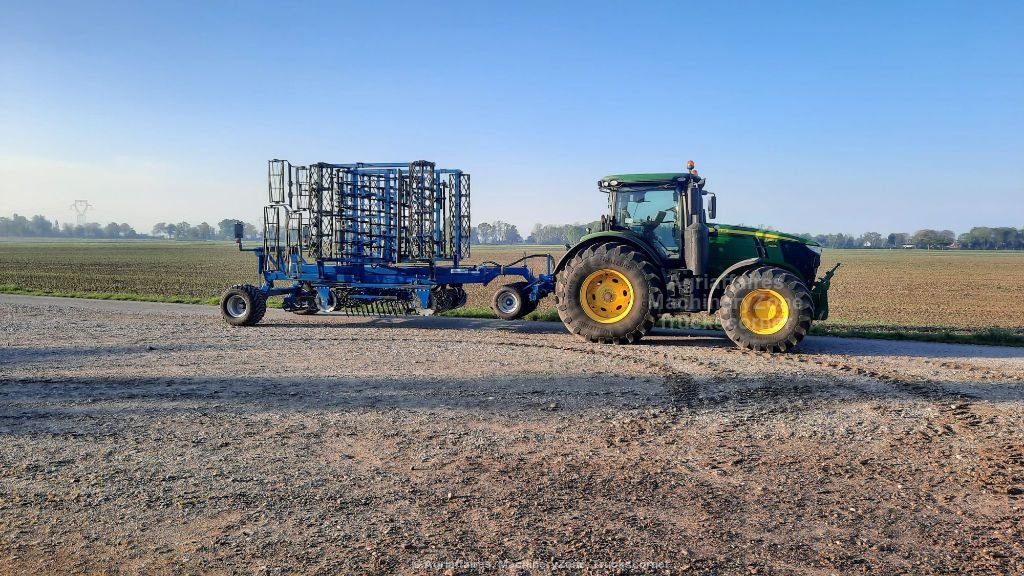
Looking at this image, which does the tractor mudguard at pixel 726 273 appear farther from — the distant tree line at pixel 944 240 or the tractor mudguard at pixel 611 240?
the distant tree line at pixel 944 240

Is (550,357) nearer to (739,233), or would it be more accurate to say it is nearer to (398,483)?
(739,233)

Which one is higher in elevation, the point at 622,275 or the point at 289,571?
the point at 622,275

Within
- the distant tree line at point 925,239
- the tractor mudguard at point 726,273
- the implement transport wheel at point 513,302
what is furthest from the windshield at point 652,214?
the distant tree line at point 925,239

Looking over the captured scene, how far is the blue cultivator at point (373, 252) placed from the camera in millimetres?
14102

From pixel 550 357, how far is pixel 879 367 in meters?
4.42

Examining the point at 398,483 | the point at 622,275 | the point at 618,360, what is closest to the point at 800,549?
the point at 398,483

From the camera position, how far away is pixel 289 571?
392 cm

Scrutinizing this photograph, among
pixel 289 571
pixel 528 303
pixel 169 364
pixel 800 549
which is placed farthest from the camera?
pixel 528 303

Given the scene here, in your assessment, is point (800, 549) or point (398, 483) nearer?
point (800, 549)

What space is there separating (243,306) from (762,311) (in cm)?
956

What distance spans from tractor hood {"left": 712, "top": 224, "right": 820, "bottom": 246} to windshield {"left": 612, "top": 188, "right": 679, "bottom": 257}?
2.51 feet

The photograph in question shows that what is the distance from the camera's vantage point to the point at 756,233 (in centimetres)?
1211

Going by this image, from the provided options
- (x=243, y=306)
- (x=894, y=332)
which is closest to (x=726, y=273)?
(x=894, y=332)

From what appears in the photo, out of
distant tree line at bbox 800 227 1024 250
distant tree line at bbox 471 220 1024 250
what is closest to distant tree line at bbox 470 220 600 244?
distant tree line at bbox 471 220 1024 250
